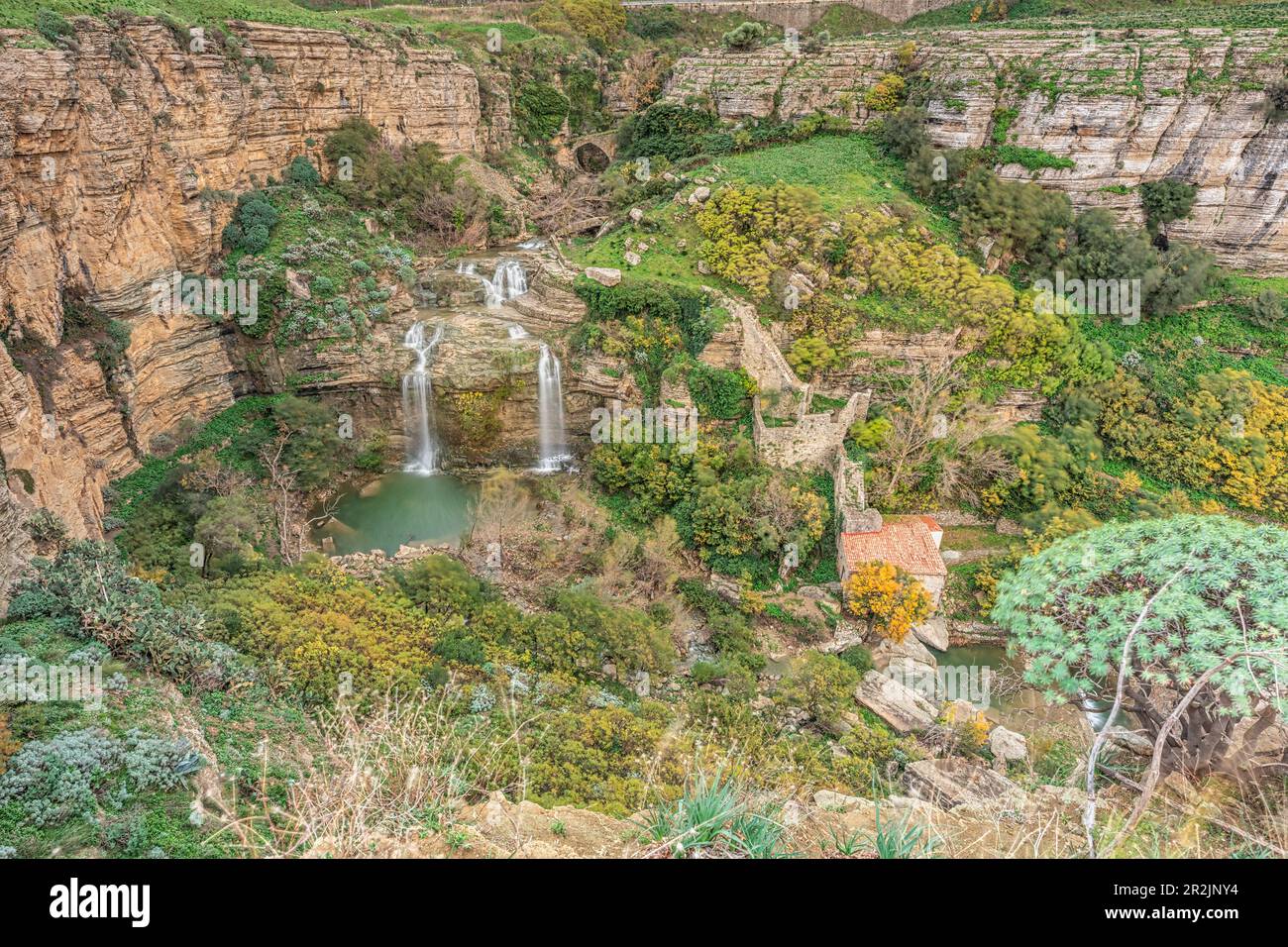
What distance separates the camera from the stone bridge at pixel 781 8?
39594mm

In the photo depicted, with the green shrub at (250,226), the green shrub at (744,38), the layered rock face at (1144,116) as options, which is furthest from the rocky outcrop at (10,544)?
A: the green shrub at (744,38)

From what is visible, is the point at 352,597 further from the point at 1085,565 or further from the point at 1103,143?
the point at 1103,143

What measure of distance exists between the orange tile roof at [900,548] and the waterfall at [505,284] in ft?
45.0

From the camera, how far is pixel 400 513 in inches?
782

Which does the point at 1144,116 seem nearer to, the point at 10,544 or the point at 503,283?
the point at 503,283

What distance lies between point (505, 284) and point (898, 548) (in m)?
15.4

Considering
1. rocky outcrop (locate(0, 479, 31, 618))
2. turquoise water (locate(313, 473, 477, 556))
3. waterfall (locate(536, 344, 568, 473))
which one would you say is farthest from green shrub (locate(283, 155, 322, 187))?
rocky outcrop (locate(0, 479, 31, 618))

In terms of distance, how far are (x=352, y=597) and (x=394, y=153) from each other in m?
20.3

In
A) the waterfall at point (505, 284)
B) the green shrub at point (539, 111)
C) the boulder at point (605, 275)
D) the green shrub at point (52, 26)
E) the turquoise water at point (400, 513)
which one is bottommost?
the turquoise water at point (400, 513)

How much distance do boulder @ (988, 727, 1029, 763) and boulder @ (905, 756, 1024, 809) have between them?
1384 mm

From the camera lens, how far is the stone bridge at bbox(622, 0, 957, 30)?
130 feet

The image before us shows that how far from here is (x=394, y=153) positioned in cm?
2675

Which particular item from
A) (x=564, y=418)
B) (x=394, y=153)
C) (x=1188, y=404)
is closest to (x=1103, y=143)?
(x=1188, y=404)

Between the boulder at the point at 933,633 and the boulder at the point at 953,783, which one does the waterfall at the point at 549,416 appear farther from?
the boulder at the point at 953,783
